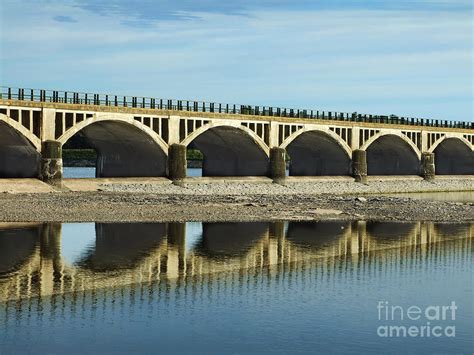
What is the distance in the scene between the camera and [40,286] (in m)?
24.8

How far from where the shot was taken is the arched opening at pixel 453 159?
11706 centimetres

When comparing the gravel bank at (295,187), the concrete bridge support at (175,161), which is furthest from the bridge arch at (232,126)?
the gravel bank at (295,187)

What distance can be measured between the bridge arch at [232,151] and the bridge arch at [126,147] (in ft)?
24.2

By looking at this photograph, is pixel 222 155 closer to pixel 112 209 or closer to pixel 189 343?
pixel 112 209

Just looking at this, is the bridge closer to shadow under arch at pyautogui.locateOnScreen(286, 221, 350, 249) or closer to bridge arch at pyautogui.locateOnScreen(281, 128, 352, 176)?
bridge arch at pyautogui.locateOnScreen(281, 128, 352, 176)

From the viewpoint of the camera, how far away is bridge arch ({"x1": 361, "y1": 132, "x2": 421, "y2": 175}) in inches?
3991

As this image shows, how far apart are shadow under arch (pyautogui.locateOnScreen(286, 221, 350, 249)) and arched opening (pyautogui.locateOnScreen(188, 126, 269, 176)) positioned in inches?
1335

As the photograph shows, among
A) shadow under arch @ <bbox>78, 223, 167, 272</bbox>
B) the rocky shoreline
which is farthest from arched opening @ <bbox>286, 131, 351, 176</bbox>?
shadow under arch @ <bbox>78, 223, 167, 272</bbox>

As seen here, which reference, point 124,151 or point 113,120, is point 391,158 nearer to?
point 124,151

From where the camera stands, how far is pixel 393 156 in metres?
107

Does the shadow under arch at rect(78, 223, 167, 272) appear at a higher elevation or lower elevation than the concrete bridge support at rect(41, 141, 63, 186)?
lower

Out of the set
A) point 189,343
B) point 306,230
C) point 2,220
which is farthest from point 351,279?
point 2,220

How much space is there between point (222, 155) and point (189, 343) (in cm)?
6766

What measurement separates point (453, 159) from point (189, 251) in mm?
93005
